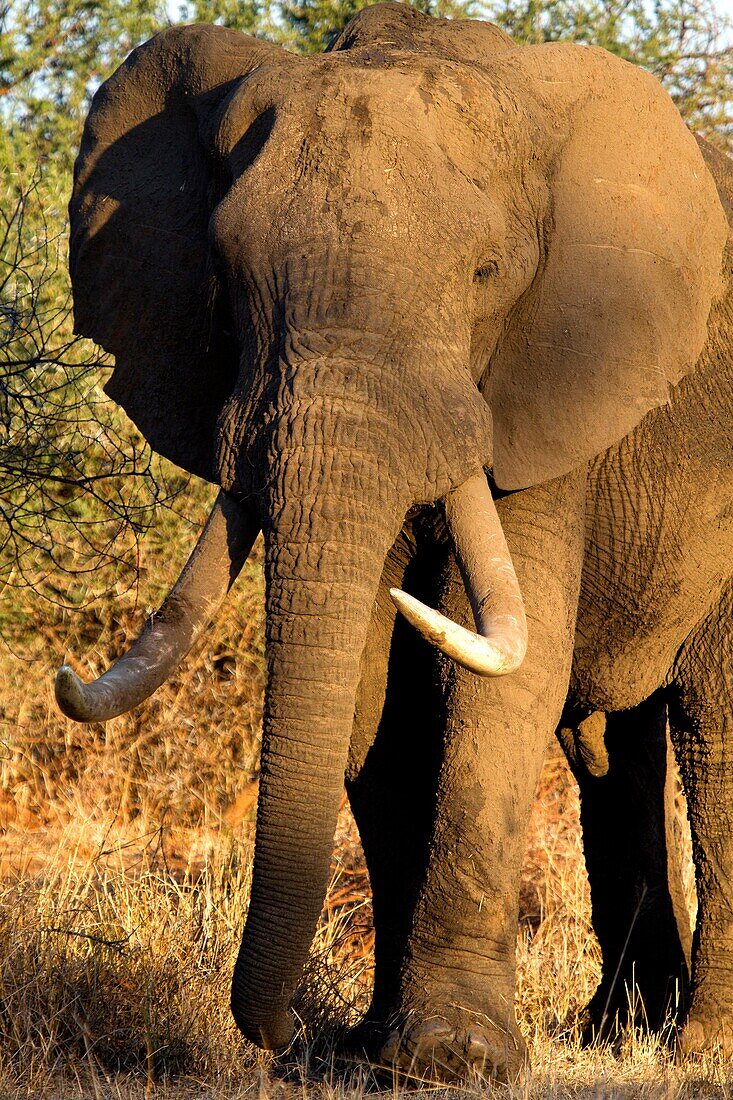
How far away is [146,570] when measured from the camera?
340 inches

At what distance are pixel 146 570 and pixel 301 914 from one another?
476cm

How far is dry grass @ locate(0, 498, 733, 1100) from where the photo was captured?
4723 mm

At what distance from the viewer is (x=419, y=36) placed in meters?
4.84

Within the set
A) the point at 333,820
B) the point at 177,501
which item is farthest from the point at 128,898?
the point at 177,501

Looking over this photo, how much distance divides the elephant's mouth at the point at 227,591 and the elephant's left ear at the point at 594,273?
1.41ft

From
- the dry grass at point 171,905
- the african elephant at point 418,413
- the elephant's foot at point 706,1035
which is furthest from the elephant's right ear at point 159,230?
the elephant's foot at point 706,1035

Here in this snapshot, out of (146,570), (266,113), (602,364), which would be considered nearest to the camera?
(266,113)

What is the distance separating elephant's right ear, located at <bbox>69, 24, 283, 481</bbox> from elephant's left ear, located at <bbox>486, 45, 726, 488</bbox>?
814 mm

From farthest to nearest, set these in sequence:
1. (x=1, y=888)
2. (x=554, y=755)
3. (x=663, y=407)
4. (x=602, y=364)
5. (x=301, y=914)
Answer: (x=554, y=755) < (x=1, y=888) < (x=663, y=407) < (x=602, y=364) < (x=301, y=914)

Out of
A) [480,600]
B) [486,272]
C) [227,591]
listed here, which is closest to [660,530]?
[486,272]

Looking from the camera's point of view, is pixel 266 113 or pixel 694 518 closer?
pixel 266 113

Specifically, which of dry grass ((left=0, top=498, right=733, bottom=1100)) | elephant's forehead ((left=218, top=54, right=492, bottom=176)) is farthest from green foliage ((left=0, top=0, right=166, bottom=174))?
elephant's forehead ((left=218, top=54, right=492, bottom=176))

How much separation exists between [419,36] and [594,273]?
81 cm

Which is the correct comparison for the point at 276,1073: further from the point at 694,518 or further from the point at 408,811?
the point at 694,518
